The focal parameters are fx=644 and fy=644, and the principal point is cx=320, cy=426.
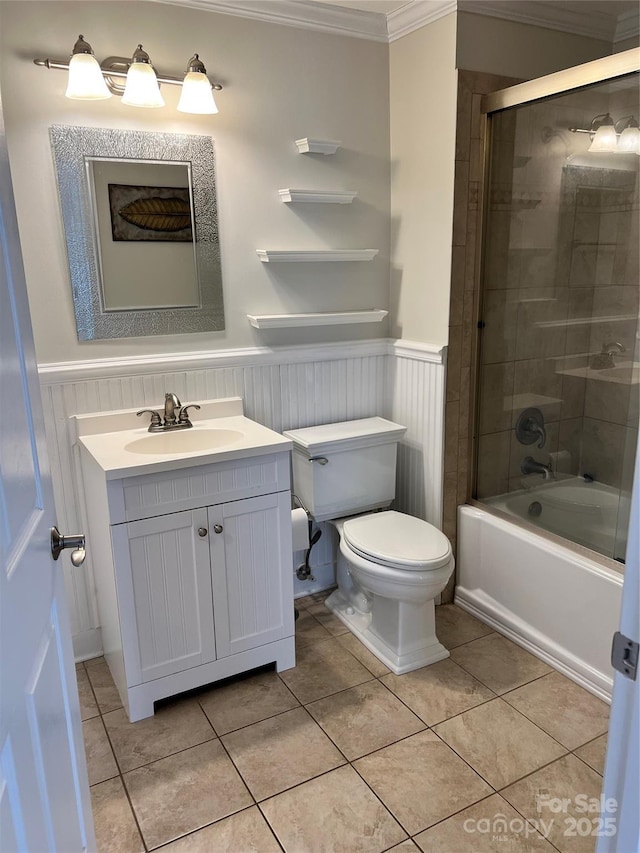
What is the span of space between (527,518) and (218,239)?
1.66 m

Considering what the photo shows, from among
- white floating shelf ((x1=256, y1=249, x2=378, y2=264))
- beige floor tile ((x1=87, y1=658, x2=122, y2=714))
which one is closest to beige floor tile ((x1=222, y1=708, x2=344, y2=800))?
beige floor tile ((x1=87, y1=658, x2=122, y2=714))

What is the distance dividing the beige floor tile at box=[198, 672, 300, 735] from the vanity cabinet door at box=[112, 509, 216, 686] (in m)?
0.17

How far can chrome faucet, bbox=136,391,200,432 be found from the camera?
7.81 ft

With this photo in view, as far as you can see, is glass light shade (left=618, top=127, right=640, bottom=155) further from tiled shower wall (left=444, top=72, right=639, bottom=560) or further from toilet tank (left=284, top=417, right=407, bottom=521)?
toilet tank (left=284, top=417, right=407, bottom=521)

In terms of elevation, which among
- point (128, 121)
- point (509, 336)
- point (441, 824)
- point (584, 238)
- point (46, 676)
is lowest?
point (441, 824)

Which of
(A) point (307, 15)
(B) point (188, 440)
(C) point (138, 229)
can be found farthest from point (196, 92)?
(B) point (188, 440)

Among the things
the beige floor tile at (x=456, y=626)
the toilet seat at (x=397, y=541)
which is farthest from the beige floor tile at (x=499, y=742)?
the toilet seat at (x=397, y=541)

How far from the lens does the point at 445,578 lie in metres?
→ 2.34

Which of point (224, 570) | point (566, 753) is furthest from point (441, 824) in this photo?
point (224, 570)

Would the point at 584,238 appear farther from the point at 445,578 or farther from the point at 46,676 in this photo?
the point at 46,676

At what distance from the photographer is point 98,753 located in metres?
2.02

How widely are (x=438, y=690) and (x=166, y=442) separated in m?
1.32

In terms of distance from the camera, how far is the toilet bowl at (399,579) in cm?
229

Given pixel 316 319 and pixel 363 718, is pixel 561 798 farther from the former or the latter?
pixel 316 319
